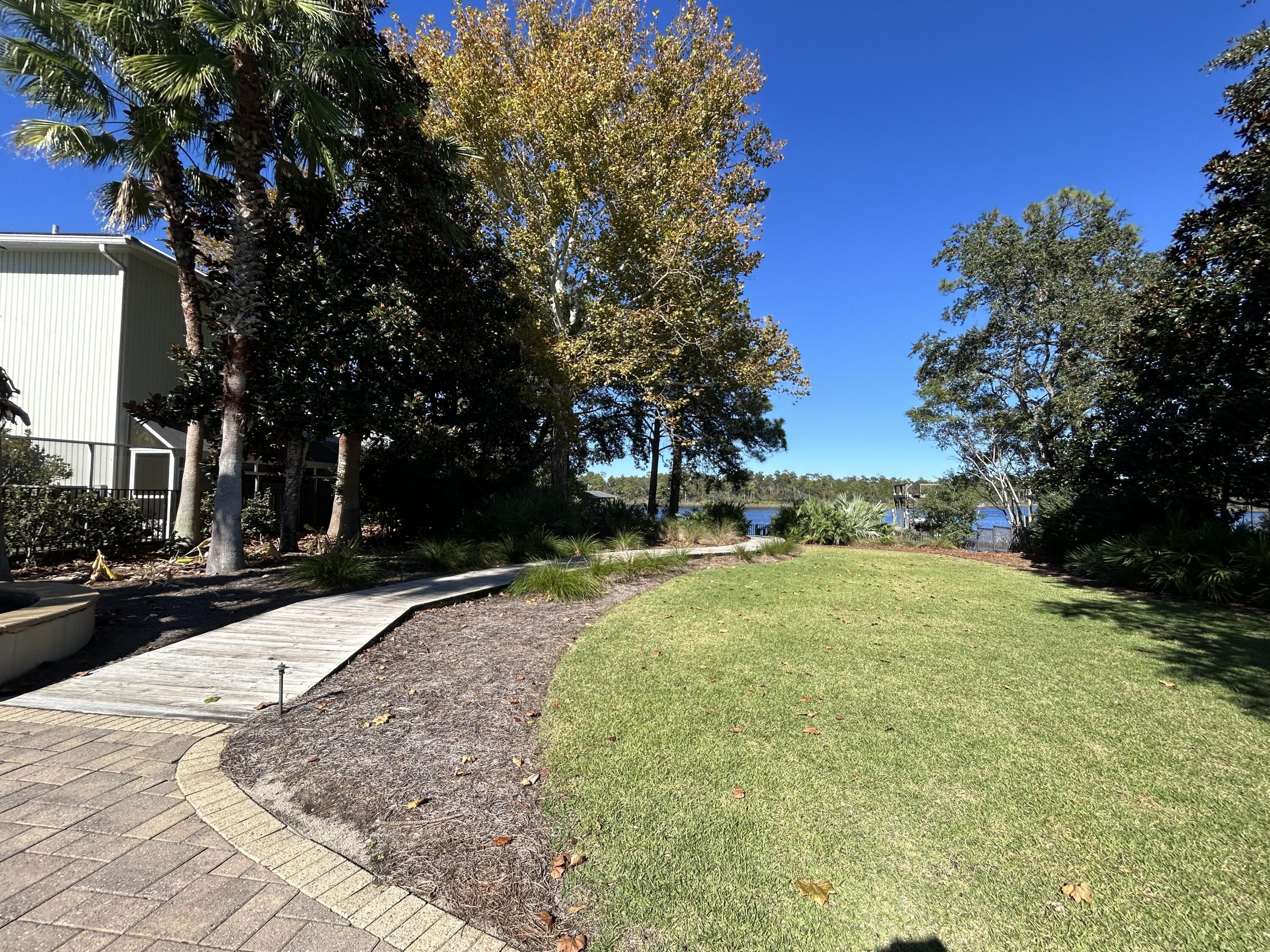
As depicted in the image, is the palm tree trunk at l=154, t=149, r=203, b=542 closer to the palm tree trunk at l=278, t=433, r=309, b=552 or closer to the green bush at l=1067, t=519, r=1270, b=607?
the palm tree trunk at l=278, t=433, r=309, b=552

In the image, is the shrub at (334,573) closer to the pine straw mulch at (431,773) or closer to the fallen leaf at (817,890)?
the pine straw mulch at (431,773)

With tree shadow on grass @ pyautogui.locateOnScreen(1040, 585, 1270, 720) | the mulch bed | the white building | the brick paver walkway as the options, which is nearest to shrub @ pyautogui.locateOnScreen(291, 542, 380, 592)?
the mulch bed

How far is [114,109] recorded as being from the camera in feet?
28.8

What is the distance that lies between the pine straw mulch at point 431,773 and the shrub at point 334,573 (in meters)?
2.92

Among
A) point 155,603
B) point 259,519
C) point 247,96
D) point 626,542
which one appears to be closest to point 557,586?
point 626,542

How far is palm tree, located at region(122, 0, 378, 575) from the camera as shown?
7410mm

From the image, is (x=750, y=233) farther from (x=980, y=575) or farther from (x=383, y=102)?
(x=980, y=575)

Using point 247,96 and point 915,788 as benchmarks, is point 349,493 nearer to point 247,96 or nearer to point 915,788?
point 247,96

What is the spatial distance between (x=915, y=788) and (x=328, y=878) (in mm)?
2745

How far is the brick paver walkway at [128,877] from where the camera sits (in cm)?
186

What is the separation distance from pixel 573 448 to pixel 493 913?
759 inches

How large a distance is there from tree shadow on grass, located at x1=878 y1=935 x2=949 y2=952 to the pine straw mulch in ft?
3.50

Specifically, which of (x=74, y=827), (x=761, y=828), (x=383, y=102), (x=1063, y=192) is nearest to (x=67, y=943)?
(x=74, y=827)

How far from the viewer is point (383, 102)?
937 cm
